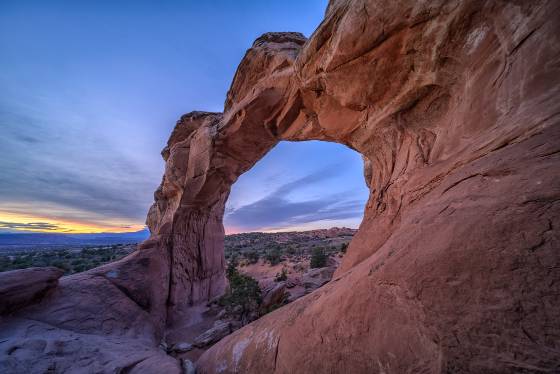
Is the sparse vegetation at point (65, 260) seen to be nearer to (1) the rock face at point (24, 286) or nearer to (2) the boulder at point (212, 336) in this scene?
(1) the rock face at point (24, 286)

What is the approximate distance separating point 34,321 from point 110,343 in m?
1.98

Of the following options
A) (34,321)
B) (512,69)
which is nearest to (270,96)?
(512,69)

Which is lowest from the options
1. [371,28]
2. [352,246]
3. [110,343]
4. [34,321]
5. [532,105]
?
[110,343]

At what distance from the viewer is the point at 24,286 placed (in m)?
5.58

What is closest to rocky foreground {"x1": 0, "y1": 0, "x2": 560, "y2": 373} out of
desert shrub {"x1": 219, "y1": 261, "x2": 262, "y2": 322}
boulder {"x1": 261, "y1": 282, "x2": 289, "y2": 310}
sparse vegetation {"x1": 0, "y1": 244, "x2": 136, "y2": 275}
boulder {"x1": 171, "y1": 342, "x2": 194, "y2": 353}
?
boulder {"x1": 171, "y1": 342, "x2": 194, "y2": 353}

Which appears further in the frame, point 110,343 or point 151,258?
point 151,258

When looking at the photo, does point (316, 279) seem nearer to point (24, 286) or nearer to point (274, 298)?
point (274, 298)

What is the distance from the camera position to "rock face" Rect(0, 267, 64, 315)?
17.0ft

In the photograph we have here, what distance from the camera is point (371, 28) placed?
12.3 feet

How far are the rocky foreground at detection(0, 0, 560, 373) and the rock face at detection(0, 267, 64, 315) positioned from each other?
0.13m

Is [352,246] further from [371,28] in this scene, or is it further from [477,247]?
[371,28]

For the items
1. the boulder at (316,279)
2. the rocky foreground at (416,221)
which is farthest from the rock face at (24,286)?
the boulder at (316,279)

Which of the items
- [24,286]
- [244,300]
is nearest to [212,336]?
[244,300]

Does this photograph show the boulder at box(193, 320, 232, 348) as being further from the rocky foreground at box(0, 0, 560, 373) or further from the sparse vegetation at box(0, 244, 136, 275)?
the sparse vegetation at box(0, 244, 136, 275)
